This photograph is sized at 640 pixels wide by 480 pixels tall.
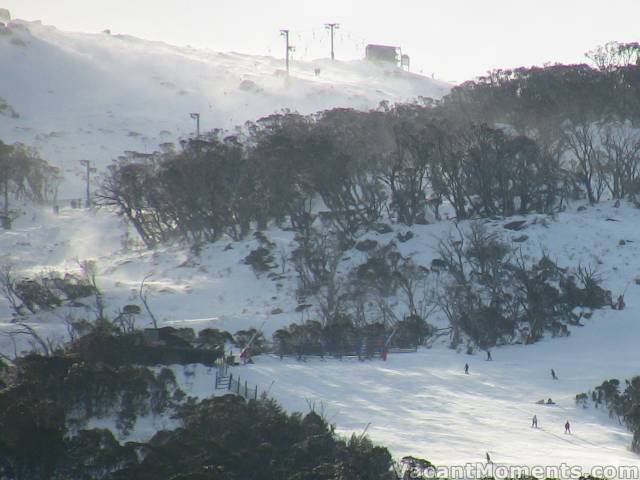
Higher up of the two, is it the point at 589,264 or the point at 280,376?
the point at 589,264

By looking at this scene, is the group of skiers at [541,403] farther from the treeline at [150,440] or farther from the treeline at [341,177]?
the treeline at [341,177]

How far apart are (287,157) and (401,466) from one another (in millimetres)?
43333

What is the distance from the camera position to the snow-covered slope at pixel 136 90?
121000mm

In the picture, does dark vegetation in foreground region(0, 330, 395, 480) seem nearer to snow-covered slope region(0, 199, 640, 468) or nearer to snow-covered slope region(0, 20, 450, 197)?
snow-covered slope region(0, 199, 640, 468)

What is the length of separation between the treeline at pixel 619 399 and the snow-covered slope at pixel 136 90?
2984 inches

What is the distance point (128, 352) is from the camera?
131 feet

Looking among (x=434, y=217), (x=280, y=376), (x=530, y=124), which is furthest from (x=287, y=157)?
(x=280, y=376)

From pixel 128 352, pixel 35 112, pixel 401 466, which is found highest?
pixel 35 112

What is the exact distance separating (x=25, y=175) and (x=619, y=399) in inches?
2722

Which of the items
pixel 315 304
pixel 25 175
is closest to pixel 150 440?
pixel 315 304

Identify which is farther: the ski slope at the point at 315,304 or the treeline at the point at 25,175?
the treeline at the point at 25,175

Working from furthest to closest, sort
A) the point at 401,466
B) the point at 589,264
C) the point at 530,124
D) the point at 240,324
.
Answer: the point at 530,124
the point at 589,264
the point at 240,324
the point at 401,466

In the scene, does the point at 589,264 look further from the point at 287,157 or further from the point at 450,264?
the point at 287,157

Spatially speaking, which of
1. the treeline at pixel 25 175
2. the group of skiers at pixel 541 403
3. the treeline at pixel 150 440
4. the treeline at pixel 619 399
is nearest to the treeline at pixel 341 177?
the treeline at pixel 25 175
